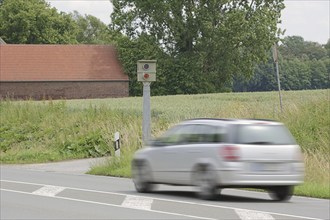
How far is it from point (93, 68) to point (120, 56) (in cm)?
298

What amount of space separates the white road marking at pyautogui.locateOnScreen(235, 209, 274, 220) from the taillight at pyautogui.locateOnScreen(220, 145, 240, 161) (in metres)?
1.59

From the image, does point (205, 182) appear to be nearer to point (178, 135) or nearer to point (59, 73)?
point (178, 135)

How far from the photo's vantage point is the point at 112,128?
36938 millimetres

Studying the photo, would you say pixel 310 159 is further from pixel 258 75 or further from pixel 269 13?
pixel 258 75

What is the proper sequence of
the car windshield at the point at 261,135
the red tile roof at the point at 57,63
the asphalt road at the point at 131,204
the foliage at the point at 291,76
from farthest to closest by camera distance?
1. the foliage at the point at 291,76
2. the red tile roof at the point at 57,63
3. the car windshield at the point at 261,135
4. the asphalt road at the point at 131,204

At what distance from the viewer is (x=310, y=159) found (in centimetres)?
2295

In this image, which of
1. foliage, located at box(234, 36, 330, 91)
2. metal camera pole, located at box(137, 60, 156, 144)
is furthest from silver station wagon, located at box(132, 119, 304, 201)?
foliage, located at box(234, 36, 330, 91)

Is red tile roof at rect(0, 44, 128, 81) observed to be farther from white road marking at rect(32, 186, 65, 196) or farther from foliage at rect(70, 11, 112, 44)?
white road marking at rect(32, 186, 65, 196)

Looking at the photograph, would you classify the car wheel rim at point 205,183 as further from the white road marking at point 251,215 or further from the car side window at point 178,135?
the white road marking at point 251,215

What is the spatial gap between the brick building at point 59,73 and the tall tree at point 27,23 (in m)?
15.2

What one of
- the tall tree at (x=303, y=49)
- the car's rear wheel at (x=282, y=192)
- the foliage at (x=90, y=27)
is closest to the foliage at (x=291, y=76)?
the foliage at (x=90, y=27)

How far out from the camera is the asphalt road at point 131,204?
45.1ft

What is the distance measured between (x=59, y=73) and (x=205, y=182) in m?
64.8

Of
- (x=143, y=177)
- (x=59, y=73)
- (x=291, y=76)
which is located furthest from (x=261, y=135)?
(x=291, y=76)
